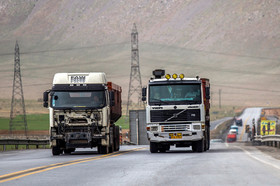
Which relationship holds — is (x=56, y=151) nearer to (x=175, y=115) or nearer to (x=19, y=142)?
(x=175, y=115)

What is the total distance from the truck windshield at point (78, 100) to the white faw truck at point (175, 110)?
5.95ft

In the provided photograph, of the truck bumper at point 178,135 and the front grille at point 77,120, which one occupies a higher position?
the front grille at point 77,120

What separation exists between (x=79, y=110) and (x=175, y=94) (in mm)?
4001

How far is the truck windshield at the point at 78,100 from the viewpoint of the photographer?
2742cm

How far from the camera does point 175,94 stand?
27.9m

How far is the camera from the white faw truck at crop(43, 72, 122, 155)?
2733 cm

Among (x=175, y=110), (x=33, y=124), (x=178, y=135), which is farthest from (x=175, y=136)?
(x=33, y=124)

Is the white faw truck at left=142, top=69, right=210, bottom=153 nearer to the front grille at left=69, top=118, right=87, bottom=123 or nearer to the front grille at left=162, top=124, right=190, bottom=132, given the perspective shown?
the front grille at left=162, top=124, right=190, bottom=132

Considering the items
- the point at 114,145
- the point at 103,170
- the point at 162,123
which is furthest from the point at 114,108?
the point at 103,170

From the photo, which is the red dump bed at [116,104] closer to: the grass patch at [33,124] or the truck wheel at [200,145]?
the truck wheel at [200,145]

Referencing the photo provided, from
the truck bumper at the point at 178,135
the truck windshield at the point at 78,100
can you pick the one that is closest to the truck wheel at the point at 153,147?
the truck bumper at the point at 178,135

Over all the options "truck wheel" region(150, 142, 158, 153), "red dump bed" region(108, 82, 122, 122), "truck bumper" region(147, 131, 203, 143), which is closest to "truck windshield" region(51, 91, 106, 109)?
"red dump bed" region(108, 82, 122, 122)

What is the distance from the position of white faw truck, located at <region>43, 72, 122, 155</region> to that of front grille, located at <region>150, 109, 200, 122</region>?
194 centimetres

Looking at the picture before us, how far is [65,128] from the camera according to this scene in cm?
2742
